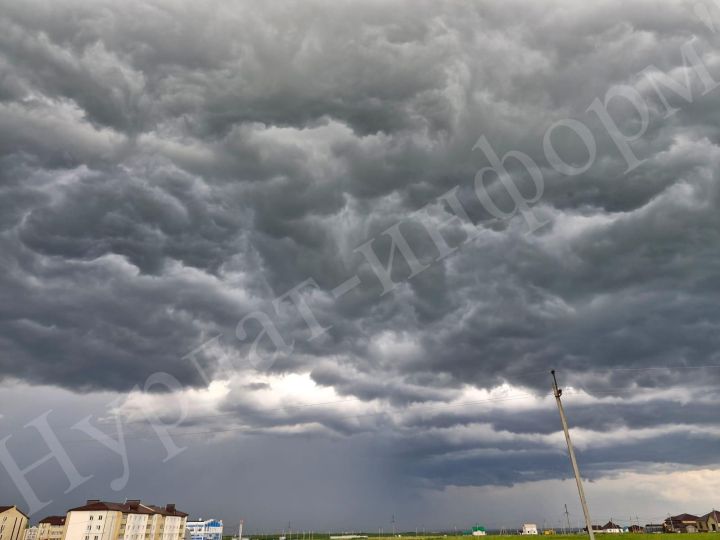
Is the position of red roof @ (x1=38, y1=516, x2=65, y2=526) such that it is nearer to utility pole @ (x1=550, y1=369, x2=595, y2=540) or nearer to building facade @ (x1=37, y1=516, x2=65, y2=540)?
building facade @ (x1=37, y1=516, x2=65, y2=540)

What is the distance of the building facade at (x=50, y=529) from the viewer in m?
186

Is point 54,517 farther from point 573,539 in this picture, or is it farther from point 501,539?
point 573,539

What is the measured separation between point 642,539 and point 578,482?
3457 inches

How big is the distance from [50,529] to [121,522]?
5572 centimetres

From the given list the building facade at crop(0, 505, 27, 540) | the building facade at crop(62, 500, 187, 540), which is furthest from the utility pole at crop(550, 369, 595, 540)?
the building facade at crop(0, 505, 27, 540)

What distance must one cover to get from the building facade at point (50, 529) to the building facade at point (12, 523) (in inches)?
322

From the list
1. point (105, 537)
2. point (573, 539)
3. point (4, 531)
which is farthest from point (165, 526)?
point (573, 539)

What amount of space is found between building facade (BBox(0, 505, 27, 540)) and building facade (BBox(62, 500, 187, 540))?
3631cm

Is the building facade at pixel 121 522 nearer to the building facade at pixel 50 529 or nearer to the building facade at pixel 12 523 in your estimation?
the building facade at pixel 12 523

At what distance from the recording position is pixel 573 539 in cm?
11950

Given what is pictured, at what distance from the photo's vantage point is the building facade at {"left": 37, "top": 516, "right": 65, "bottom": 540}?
18625 centimetres

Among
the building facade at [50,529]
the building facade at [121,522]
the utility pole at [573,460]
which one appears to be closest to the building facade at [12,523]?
the building facade at [50,529]

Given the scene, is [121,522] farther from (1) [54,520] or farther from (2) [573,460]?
(2) [573,460]

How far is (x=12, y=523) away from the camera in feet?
562
